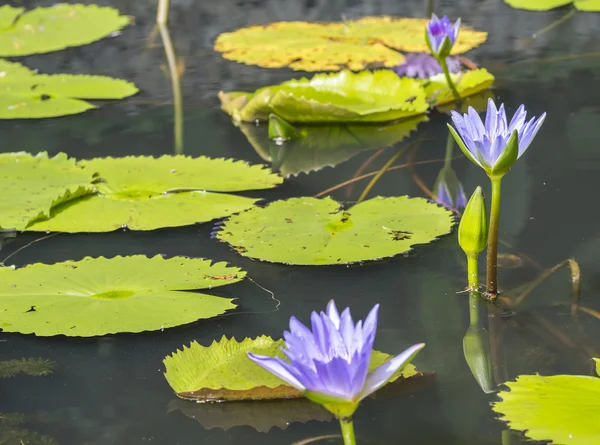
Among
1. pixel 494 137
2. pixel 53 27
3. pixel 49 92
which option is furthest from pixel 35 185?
pixel 53 27

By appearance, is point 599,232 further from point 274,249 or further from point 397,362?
point 397,362

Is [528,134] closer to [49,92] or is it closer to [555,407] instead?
[555,407]

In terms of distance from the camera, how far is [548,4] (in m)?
3.27

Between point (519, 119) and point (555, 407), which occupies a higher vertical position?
point (519, 119)

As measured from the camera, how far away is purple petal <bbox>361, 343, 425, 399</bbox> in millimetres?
687

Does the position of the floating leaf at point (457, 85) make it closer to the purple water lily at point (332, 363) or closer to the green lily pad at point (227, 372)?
the green lily pad at point (227, 372)

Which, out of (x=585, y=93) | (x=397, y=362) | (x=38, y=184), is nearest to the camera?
(x=397, y=362)

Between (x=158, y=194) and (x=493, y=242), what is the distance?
27.6 inches

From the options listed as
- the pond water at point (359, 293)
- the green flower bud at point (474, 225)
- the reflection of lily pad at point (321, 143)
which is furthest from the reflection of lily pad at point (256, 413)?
the reflection of lily pad at point (321, 143)

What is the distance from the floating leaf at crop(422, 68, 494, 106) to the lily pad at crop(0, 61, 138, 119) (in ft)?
2.69

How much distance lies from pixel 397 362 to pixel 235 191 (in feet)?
3.32

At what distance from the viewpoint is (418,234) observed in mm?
1340

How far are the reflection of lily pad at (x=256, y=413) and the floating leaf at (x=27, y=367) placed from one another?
198 millimetres

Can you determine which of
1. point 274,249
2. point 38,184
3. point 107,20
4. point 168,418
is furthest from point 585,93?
point 107,20
